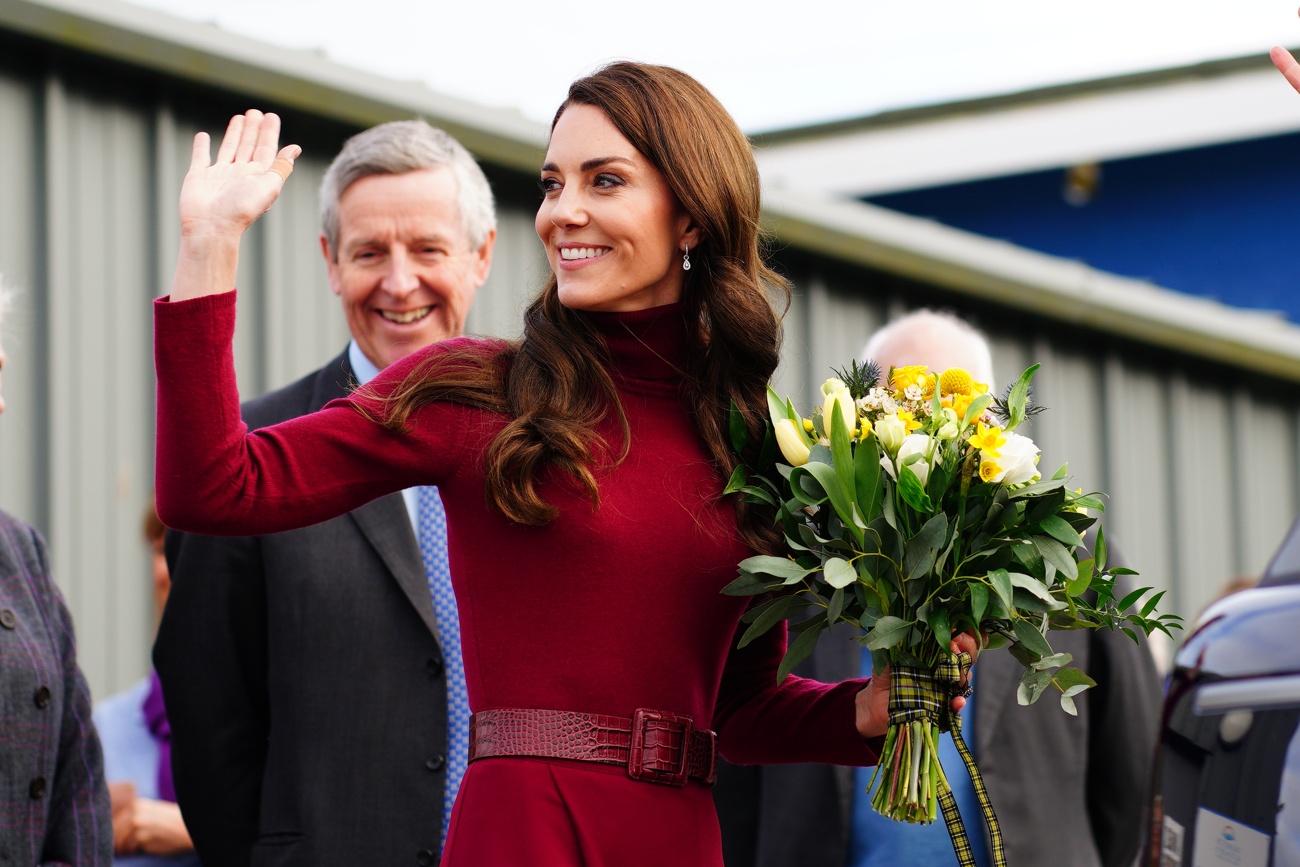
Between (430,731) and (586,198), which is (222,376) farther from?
(430,731)

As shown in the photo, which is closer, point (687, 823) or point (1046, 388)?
point (687, 823)

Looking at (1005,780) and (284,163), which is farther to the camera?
(1005,780)

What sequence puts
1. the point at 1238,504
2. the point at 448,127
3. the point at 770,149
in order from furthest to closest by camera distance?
the point at 770,149
the point at 1238,504
the point at 448,127

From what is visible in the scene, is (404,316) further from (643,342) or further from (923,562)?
(923,562)

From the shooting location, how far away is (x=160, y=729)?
4352 mm

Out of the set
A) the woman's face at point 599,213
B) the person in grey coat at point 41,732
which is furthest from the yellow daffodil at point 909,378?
the person in grey coat at point 41,732

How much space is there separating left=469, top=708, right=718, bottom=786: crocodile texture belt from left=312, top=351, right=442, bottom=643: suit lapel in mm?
893

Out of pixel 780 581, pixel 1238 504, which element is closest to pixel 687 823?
pixel 780 581

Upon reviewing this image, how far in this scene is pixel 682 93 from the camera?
2.64 m

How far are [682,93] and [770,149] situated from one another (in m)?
12.4

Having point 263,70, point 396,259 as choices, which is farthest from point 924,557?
point 263,70

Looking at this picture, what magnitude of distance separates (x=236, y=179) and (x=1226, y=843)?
171 centimetres

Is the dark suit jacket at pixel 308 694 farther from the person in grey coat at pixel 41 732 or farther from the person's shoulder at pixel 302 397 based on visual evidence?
the person in grey coat at pixel 41 732

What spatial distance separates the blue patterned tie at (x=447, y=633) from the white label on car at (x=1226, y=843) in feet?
4.31
